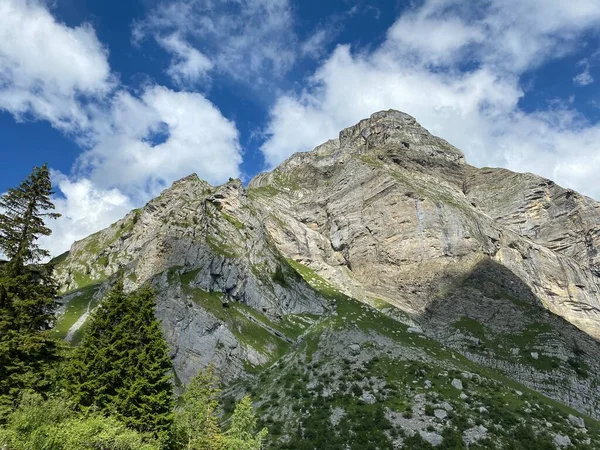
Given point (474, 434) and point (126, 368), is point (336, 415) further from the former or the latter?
point (126, 368)

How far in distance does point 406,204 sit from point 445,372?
134 meters

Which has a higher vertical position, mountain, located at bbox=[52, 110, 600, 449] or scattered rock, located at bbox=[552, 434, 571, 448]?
mountain, located at bbox=[52, 110, 600, 449]

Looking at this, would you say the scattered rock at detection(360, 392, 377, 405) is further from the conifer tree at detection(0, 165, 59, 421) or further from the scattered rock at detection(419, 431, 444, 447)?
the conifer tree at detection(0, 165, 59, 421)

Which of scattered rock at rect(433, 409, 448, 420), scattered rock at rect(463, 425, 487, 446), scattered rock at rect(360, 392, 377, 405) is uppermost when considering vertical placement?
scattered rock at rect(360, 392, 377, 405)

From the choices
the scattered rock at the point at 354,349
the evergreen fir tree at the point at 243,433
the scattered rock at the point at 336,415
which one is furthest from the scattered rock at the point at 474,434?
the scattered rock at the point at 354,349

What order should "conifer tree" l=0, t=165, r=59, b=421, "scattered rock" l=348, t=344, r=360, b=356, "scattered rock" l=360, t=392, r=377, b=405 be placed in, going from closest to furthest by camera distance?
1. "conifer tree" l=0, t=165, r=59, b=421
2. "scattered rock" l=360, t=392, r=377, b=405
3. "scattered rock" l=348, t=344, r=360, b=356

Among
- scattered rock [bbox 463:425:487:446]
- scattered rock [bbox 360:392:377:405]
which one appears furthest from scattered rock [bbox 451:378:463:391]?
scattered rock [bbox 360:392:377:405]

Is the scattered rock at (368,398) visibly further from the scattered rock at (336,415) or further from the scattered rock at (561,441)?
the scattered rock at (561,441)

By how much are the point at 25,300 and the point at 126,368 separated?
10.2 metres

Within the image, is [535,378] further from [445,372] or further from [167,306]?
[167,306]

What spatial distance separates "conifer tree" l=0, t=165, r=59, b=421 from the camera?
33.6 m

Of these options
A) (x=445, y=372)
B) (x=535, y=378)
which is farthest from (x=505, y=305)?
(x=445, y=372)

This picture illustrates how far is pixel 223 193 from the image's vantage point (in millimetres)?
170375

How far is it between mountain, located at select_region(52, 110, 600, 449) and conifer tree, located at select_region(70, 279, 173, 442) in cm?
2040
